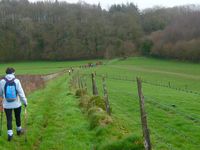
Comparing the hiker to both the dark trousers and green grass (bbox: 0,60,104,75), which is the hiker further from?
green grass (bbox: 0,60,104,75)

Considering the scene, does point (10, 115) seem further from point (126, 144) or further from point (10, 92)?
point (126, 144)

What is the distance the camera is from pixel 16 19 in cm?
15438

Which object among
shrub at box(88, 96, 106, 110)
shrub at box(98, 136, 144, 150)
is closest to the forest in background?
shrub at box(88, 96, 106, 110)

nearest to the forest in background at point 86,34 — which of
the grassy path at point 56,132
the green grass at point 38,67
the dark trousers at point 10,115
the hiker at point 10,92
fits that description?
the green grass at point 38,67

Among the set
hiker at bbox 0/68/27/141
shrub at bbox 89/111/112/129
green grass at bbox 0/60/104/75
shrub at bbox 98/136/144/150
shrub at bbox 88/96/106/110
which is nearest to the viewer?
shrub at bbox 98/136/144/150

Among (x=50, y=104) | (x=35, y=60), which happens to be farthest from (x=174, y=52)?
(x=50, y=104)

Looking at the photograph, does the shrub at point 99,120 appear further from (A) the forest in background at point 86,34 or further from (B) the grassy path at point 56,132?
(A) the forest in background at point 86,34

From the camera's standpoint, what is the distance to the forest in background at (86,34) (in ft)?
465

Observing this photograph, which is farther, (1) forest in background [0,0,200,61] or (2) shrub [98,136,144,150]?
(1) forest in background [0,0,200,61]

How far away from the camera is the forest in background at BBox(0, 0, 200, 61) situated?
142 meters

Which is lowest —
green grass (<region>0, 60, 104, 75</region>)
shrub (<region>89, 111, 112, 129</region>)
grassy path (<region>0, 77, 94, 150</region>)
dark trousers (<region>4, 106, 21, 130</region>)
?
green grass (<region>0, 60, 104, 75</region>)

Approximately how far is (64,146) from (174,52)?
114m

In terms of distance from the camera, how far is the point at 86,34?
151625mm

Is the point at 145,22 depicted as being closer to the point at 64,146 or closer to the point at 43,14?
the point at 43,14
